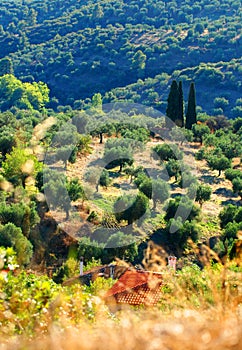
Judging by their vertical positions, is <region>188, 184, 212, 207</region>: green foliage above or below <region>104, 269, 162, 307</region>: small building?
below

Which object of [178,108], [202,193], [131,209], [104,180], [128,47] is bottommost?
[128,47]

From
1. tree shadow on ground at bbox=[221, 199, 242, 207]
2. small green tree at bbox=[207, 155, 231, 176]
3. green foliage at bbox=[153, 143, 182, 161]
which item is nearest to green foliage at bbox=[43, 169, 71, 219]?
tree shadow on ground at bbox=[221, 199, 242, 207]

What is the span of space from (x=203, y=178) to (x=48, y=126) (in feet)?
48.7

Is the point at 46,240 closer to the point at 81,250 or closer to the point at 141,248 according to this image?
the point at 81,250

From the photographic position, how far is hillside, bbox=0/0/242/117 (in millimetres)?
118438

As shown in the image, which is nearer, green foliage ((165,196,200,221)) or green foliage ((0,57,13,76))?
green foliage ((165,196,200,221))

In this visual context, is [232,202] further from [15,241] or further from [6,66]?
[6,66]

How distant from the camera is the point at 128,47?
13288 cm

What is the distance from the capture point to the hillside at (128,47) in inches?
4663

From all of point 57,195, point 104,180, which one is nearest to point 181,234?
point 57,195

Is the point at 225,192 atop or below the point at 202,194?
below

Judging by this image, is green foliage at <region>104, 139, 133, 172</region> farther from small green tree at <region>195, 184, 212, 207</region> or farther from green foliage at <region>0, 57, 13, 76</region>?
green foliage at <region>0, 57, 13, 76</region>

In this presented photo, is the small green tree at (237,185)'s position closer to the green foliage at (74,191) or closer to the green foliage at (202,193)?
the green foliage at (202,193)

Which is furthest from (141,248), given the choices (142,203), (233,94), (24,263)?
(233,94)
